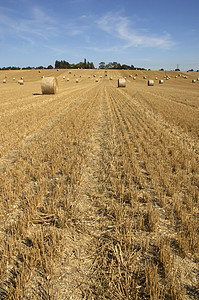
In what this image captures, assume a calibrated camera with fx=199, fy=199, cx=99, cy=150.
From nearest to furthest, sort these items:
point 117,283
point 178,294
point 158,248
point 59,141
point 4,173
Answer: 1. point 178,294
2. point 117,283
3. point 158,248
4. point 4,173
5. point 59,141

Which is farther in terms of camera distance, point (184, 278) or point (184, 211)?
point (184, 211)

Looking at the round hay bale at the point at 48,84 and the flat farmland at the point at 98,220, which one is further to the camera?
the round hay bale at the point at 48,84

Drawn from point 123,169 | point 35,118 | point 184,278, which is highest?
point 35,118

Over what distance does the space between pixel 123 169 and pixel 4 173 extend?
314cm

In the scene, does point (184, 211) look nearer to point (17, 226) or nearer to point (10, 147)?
point (17, 226)

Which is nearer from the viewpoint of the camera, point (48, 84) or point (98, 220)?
point (98, 220)

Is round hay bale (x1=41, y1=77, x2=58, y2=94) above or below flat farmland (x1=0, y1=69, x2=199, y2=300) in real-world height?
above

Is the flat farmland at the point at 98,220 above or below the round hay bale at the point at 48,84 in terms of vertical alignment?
below

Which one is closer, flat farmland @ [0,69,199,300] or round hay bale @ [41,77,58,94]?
flat farmland @ [0,69,199,300]

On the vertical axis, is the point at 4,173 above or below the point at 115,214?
above

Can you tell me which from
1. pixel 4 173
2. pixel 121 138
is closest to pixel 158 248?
pixel 4 173

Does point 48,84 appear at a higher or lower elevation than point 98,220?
higher

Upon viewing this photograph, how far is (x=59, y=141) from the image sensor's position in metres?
7.77

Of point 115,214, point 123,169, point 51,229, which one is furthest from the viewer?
point 123,169
